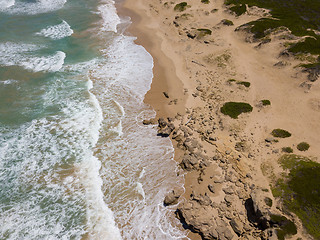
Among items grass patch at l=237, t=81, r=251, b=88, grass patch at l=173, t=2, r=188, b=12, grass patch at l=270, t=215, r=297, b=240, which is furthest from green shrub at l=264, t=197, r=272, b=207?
grass patch at l=173, t=2, r=188, b=12

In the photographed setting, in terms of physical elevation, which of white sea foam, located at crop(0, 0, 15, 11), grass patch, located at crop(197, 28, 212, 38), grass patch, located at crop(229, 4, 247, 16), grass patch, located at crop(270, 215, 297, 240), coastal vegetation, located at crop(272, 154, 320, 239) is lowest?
white sea foam, located at crop(0, 0, 15, 11)

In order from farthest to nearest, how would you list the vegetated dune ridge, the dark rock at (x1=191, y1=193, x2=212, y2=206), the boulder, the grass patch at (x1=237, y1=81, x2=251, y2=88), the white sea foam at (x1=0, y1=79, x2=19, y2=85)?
the white sea foam at (x1=0, y1=79, x2=19, y2=85), the grass patch at (x1=237, y1=81, x2=251, y2=88), the dark rock at (x1=191, y1=193, x2=212, y2=206), the vegetated dune ridge, the boulder

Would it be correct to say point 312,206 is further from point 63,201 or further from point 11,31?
point 11,31

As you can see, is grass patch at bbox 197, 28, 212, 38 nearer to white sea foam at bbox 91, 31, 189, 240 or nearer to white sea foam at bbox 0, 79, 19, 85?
white sea foam at bbox 91, 31, 189, 240

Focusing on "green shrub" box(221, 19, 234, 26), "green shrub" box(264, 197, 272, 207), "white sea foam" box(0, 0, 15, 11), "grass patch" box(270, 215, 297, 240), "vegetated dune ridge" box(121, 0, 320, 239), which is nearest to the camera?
"grass patch" box(270, 215, 297, 240)

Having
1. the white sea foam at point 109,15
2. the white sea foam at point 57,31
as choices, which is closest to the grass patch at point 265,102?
the white sea foam at point 109,15

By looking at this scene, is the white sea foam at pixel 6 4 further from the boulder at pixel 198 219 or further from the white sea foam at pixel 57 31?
the boulder at pixel 198 219
